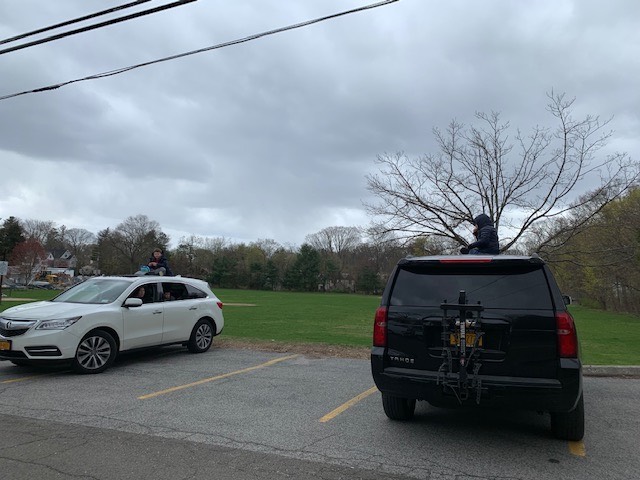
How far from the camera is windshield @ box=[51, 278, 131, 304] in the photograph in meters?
8.70

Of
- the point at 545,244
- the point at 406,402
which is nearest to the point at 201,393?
the point at 406,402

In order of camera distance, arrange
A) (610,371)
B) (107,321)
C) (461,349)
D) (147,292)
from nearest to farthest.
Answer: (461,349) < (107,321) < (610,371) < (147,292)

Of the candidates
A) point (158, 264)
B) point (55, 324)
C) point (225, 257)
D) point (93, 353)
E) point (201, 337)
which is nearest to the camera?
point (55, 324)

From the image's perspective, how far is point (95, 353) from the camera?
26.4 feet

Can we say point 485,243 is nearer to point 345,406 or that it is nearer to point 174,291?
point 345,406

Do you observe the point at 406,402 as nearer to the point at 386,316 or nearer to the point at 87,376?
the point at 386,316

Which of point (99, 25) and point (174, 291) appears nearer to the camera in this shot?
point (99, 25)

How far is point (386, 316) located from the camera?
492cm

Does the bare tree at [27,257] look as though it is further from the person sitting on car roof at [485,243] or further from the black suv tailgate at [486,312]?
the black suv tailgate at [486,312]

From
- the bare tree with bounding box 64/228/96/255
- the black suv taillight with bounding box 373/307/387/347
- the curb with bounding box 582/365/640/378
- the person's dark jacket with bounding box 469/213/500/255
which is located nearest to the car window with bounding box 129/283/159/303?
the black suv taillight with bounding box 373/307/387/347

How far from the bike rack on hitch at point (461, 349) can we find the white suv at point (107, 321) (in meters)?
6.05

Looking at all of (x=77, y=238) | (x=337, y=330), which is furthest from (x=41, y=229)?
(x=337, y=330)

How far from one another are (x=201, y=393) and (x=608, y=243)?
27.1 metres

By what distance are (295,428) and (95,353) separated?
4.50 m
